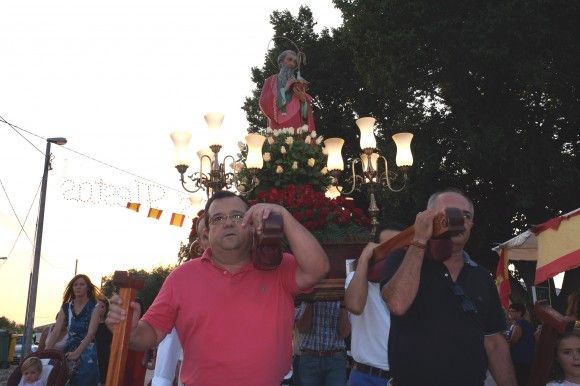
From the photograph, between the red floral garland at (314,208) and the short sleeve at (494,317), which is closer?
the short sleeve at (494,317)

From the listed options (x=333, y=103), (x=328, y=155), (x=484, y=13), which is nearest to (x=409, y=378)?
(x=328, y=155)

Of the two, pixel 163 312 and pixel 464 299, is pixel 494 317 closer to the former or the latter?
pixel 464 299

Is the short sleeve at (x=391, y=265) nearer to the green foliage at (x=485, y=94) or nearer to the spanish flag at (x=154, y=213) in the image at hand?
the spanish flag at (x=154, y=213)

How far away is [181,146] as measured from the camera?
30.1 feet

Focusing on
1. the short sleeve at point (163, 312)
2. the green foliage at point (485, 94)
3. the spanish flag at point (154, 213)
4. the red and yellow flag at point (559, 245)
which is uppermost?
the green foliage at point (485, 94)

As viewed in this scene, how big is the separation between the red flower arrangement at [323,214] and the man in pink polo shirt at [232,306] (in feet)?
4.09

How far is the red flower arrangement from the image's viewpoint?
14.4ft

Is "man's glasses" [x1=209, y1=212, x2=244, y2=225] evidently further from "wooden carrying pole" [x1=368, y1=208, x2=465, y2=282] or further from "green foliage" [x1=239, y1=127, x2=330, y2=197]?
"green foliage" [x1=239, y1=127, x2=330, y2=197]

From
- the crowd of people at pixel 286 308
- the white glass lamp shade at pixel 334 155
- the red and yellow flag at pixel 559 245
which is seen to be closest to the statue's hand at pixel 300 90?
the white glass lamp shade at pixel 334 155

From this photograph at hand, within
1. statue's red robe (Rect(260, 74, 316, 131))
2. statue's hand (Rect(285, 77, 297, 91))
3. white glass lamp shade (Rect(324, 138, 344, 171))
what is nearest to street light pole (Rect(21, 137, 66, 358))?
statue's red robe (Rect(260, 74, 316, 131))

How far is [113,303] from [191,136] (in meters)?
6.54

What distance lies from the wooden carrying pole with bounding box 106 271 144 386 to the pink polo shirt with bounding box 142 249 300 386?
20cm

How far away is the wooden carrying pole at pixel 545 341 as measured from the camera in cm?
312

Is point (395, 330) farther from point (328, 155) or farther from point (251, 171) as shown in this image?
point (328, 155)
